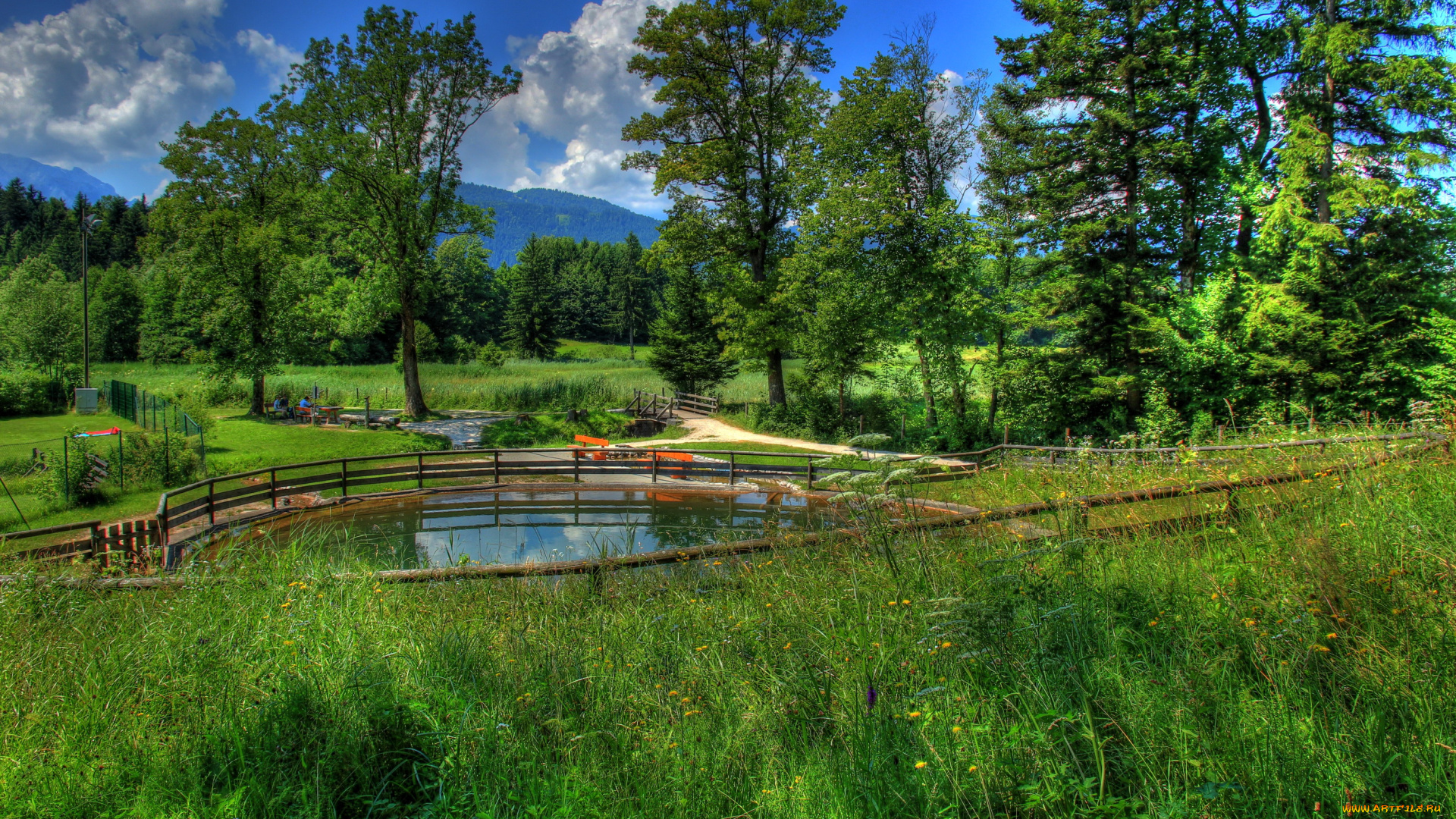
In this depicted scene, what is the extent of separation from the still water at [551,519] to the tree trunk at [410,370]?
12.9 metres

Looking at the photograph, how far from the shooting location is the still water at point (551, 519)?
10594 millimetres

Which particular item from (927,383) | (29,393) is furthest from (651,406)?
(29,393)

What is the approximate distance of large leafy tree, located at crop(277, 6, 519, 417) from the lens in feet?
75.0

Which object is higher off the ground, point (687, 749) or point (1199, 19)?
point (1199, 19)

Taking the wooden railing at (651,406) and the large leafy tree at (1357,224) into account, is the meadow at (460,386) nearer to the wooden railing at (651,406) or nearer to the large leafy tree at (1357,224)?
the wooden railing at (651,406)

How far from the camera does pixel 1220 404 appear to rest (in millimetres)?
17031

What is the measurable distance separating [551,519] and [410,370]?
16602 millimetres

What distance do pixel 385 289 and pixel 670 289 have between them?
21.7m

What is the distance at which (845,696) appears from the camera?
2.72m

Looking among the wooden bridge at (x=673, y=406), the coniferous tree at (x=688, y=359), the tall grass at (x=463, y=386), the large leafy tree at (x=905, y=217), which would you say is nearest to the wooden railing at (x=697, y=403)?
the wooden bridge at (x=673, y=406)

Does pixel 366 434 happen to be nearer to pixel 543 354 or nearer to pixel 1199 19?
pixel 1199 19

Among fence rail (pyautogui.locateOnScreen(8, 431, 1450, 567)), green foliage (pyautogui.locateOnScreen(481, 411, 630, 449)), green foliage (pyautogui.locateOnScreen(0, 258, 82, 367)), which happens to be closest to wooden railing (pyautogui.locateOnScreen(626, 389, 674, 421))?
green foliage (pyautogui.locateOnScreen(481, 411, 630, 449))

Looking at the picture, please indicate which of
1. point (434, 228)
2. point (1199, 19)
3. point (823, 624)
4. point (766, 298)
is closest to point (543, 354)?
point (434, 228)

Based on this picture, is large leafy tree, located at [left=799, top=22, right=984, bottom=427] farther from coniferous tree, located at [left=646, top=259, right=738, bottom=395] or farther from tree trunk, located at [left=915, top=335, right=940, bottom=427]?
coniferous tree, located at [left=646, top=259, right=738, bottom=395]
